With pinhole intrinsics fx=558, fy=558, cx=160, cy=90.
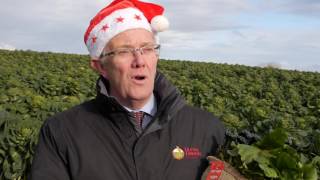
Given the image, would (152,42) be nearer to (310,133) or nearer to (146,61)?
(146,61)

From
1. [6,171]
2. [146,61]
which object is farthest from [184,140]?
[6,171]

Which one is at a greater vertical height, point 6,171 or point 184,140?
point 184,140

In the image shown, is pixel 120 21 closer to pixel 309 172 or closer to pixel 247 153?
pixel 247 153

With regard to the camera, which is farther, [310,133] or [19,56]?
[19,56]

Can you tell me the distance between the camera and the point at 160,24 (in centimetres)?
350

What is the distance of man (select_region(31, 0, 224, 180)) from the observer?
3.09 metres

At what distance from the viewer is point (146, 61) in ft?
10.3

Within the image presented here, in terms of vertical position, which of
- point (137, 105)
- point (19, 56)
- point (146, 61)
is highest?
point (146, 61)

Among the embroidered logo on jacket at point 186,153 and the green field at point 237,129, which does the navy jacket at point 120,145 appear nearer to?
the embroidered logo on jacket at point 186,153

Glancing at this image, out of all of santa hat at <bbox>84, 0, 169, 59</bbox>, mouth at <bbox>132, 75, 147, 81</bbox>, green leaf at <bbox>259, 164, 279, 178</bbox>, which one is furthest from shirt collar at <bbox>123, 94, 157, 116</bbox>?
green leaf at <bbox>259, 164, 279, 178</bbox>

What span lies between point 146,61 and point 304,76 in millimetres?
17487

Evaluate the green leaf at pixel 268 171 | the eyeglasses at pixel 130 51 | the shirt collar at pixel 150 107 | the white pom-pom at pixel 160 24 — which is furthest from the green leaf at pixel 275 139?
the white pom-pom at pixel 160 24

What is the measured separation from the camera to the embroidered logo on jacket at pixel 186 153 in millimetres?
3176

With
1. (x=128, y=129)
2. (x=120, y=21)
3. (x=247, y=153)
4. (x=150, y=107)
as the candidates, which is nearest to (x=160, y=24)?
(x=120, y=21)
